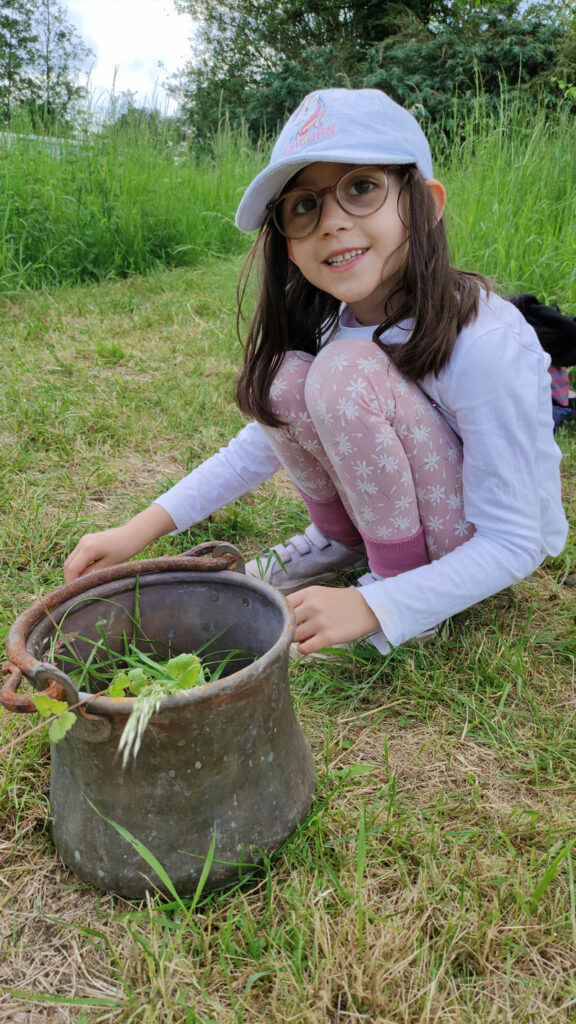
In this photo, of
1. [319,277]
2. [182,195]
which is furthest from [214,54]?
[319,277]

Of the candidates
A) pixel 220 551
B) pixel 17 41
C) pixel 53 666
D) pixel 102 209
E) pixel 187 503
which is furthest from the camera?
pixel 17 41

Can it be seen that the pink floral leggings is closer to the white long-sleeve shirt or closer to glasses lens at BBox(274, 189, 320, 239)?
the white long-sleeve shirt

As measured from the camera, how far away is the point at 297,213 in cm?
138

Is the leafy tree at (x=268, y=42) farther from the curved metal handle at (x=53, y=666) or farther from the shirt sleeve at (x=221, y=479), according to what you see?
the curved metal handle at (x=53, y=666)

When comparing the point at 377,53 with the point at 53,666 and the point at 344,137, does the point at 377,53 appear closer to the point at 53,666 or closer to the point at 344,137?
the point at 344,137

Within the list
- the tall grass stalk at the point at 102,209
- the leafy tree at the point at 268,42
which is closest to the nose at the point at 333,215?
the tall grass stalk at the point at 102,209

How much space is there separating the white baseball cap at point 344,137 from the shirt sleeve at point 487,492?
14.2 inches

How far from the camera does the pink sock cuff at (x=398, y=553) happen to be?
4.94ft

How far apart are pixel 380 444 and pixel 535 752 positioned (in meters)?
0.61

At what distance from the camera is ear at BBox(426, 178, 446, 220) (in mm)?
1377

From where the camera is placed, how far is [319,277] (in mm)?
1409

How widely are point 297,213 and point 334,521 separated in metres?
0.70

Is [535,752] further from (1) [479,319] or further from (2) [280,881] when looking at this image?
(1) [479,319]

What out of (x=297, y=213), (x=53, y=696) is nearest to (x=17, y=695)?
(x=53, y=696)
